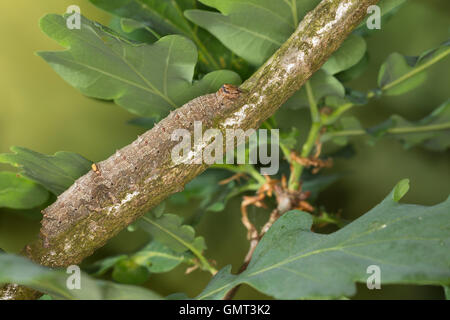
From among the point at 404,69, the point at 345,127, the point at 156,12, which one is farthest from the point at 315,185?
the point at 156,12

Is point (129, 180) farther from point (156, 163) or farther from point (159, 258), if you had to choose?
point (159, 258)

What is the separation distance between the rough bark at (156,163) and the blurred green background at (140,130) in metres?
0.29

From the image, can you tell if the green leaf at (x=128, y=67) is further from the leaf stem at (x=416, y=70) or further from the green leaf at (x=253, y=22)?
the leaf stem at (x=416, y=70)

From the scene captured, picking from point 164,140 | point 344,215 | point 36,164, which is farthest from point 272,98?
point 344,215

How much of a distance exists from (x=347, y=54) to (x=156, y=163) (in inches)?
7.9

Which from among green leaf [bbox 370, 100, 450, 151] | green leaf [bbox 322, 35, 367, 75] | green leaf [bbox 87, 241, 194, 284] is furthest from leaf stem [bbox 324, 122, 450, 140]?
green leaf [bbox 87, 241, 194, 284]

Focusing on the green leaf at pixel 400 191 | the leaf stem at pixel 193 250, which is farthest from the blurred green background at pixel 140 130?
the green leaf at pixel 400 191

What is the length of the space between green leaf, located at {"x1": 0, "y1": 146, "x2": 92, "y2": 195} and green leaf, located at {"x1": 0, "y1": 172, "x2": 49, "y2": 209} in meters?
0.03

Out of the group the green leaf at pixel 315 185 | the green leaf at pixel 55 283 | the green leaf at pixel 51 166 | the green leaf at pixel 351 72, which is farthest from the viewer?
the green leaf at pixel 315 185

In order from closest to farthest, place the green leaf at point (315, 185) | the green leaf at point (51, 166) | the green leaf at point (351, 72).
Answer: the green leaf at point (51, 166)
the green leaf at point (351, 72)
the green leaf at point (315, 185)

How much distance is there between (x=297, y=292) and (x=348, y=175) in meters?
0.46

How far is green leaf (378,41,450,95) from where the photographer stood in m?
0.41

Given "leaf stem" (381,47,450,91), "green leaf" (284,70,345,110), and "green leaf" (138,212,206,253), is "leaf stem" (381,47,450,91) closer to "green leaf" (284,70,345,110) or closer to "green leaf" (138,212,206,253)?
"green leaf" (284,70,345,110)

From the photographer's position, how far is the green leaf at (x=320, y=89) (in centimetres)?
41
